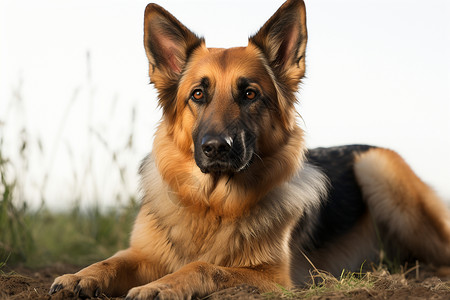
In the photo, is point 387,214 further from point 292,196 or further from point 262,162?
point 262,162

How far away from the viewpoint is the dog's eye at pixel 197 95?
432cm

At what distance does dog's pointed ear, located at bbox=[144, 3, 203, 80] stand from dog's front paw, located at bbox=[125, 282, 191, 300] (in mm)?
2116

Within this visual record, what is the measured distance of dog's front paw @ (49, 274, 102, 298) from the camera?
371 centimetres

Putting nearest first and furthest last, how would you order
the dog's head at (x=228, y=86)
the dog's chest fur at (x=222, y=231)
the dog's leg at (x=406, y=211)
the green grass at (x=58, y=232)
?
the dog's head at (x=228, y=86)
the dog's chest fur at (x=222, y=231)
the green grass at (x=58, y=232)
the dog's leg at (x=406, y=211)

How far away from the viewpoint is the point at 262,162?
4.30 m

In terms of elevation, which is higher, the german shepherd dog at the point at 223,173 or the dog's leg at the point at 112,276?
the german shepherd dog at the point at 223,173

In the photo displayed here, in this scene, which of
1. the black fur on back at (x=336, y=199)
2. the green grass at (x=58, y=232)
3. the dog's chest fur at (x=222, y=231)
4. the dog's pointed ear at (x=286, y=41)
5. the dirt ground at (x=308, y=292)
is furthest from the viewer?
the green grass at (x=58, y=232)

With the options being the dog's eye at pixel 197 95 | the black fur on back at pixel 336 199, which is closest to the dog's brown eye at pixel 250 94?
the dog's eye at pixel 197 95

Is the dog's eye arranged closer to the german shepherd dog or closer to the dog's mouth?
the german shepherd dog

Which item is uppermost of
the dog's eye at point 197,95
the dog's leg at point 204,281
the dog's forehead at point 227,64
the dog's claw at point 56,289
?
the dog's forehead at point 227,64

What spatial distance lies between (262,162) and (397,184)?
8.44 feet

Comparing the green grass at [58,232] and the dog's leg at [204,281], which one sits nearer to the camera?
Answer: the dog's leg at [204,281]

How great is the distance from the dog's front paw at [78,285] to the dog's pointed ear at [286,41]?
97.9 inches

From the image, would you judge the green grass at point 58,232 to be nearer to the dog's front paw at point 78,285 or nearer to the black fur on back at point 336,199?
the dog's front paw at point 78,285
